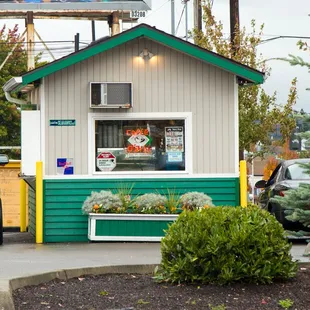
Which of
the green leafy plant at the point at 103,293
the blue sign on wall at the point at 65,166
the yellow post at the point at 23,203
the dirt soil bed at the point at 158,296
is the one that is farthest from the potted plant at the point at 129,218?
the green leafy plant at the point at 103,293

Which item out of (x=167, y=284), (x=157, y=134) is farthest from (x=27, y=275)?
(x=157, y=134)

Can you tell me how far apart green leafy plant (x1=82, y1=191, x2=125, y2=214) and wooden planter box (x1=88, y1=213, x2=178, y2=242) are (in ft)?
0.39

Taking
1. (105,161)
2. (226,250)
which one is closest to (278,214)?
(105,161)

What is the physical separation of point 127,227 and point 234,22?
1302 centimetres

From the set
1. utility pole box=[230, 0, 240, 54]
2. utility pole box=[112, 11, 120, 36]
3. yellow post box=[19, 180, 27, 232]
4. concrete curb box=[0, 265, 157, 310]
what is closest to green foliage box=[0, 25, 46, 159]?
utility pole box=[112, 11, 120, 36]

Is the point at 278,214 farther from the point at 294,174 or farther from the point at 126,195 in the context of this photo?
the point at 126,195

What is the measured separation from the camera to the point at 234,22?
89.5 ft

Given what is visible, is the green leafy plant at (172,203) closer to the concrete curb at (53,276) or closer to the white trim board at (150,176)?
the white trim board at (150,176)

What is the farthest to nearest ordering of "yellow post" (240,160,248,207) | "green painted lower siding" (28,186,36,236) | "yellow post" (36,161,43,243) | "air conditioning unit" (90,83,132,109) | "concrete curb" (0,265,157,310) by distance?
"green painted lower siding" (28,186,36,236), "yellow post" (240,160,248,207), "air conditioning unit" (90,83,132,109), "yellow post" (36,161,43,243), "concrete curb" (0,265,157,310)

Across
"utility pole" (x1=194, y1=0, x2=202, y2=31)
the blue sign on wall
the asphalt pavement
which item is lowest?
the asphalt pavement

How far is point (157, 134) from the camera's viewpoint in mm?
16359

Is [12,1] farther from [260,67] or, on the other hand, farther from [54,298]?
[54,298]

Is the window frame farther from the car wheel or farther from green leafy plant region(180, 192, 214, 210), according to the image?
the car wheel

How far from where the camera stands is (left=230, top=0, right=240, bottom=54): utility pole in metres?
26.2
